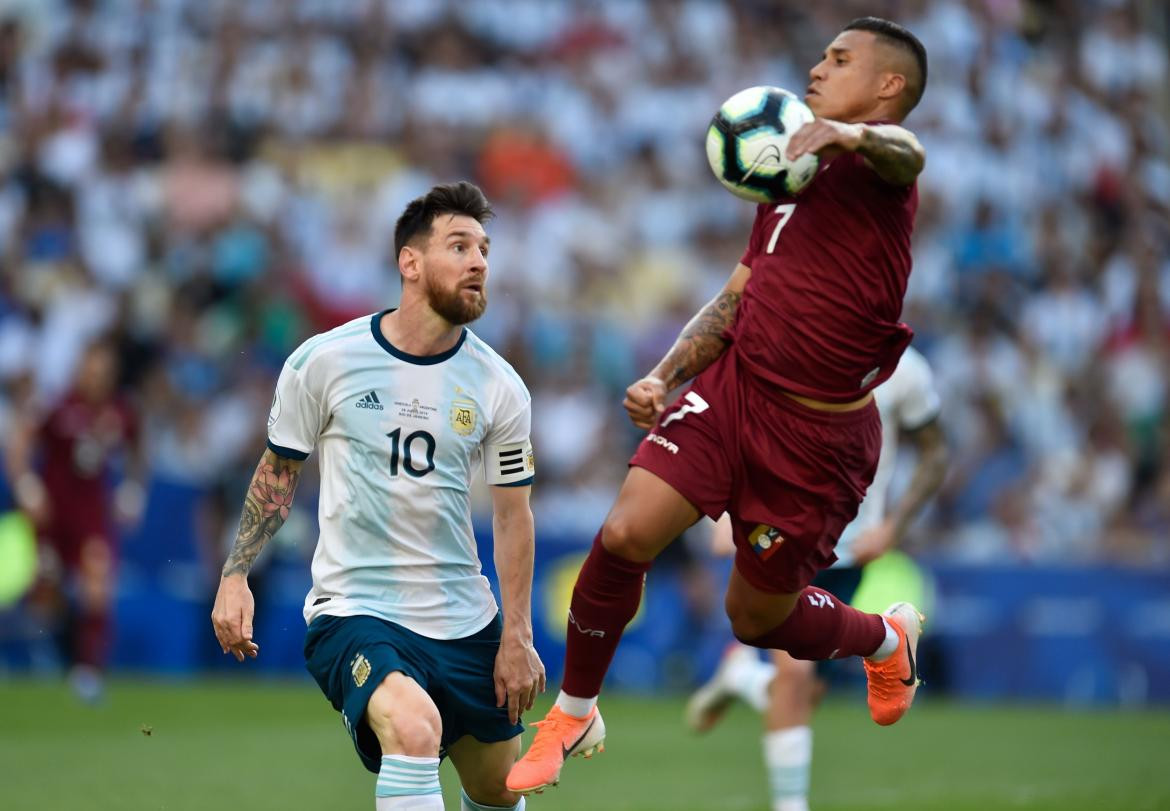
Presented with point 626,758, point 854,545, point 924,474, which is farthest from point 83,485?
point 924,474

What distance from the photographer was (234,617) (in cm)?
623

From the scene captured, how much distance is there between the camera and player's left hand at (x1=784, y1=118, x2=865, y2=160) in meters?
6.02

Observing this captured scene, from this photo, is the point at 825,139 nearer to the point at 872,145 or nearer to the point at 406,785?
Result: the point at 872,145

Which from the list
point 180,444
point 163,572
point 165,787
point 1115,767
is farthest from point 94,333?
point 1115,767

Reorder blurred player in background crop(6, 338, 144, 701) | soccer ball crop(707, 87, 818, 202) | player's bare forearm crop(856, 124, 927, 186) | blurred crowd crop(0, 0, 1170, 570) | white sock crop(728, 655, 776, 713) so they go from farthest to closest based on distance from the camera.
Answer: blurred crowd crop(0, 0, 1170, 570)
blurred player in background crop(6, 338, 144, 701)
white sock crop(728, 655, 776, 713)
soccer ball crop(707, 87, 818, 202)
player's bare forearm crop(856, 124, 927, 186)

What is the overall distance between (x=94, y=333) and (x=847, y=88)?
39.3ft

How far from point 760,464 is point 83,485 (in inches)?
393

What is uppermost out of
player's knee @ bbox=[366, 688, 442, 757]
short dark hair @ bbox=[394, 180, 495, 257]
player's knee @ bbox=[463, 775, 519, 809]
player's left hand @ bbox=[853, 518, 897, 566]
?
short dark hair @ bbox=[394, 180, 495, 257]

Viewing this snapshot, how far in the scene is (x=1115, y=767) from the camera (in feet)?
37.6

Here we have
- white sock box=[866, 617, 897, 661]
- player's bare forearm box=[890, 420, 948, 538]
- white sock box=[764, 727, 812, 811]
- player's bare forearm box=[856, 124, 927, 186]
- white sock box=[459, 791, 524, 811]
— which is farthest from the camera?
player's bare forearm box=[890, 420, 948, 538]

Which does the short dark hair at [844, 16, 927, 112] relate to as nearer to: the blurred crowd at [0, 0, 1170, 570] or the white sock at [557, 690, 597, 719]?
the white sock at [557, 690, 597, 719]

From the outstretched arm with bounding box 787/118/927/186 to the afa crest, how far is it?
4.87 ft

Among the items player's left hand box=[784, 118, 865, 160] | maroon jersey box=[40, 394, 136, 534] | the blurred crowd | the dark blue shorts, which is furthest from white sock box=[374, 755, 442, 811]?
the blurred crowd

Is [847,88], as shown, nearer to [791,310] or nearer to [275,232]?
[791,310]
